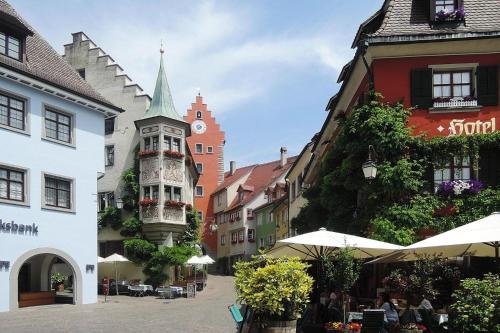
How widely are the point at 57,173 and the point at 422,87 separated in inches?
661

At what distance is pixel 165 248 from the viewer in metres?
42.3

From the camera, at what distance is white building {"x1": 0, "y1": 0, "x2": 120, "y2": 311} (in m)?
25.9

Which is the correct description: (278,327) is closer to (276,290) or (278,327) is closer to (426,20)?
(276,290)

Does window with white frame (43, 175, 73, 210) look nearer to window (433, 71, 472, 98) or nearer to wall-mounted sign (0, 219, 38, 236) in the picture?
wall-mounted sign (0, 219, 38, 236)

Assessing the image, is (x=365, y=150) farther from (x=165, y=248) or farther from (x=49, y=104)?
(x=165, y=248)

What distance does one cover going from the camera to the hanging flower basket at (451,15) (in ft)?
62.2

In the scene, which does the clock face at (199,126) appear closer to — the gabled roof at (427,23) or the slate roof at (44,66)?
the slate roof at (44,66)

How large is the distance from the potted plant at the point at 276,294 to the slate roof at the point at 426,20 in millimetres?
9585

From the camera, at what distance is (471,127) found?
18703mm

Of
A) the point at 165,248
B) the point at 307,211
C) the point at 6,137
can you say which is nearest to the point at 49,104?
the point at 6,137

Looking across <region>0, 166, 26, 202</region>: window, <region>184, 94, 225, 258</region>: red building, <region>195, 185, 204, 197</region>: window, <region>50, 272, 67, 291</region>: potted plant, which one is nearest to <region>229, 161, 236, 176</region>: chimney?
<region>195, 185, 204, 197</region>: window

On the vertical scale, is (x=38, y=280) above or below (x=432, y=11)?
below

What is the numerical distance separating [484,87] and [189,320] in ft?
37.6

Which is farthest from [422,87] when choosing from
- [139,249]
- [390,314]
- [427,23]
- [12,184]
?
[139,249]
